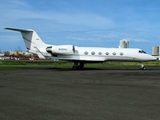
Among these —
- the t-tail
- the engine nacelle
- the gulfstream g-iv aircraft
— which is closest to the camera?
the engine nacelle

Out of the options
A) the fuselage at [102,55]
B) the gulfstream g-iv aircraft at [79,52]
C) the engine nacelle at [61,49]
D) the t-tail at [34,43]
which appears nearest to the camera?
the engine nacelle at [61,49]

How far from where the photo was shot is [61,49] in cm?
3206

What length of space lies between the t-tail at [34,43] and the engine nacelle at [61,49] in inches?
46.6

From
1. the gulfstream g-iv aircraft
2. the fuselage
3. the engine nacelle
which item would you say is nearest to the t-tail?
the gulfstream g-iv aircraft

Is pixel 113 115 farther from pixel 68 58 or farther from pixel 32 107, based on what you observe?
pixel 68 58

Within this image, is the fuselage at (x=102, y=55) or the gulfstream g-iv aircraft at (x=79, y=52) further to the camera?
the fuselage at (x=102, y=55)

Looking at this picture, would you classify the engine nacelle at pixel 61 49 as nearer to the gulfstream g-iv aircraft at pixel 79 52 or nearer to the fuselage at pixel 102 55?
the gulfstream g-iv aircraft at pixel 79 52

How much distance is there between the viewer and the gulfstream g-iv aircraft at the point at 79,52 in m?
32.2

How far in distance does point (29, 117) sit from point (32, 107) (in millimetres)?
1206

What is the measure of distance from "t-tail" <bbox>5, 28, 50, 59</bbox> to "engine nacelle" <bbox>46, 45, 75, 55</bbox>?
3.88ft

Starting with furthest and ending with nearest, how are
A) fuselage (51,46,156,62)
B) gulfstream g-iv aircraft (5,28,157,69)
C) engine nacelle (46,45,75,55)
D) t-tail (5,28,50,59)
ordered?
t-tail (5,28,50,59)
fuselage (51,46,156,62)
gulfstream g-iv aircraft (5,28,157,69)
engine nacelle (46,45,75,55)

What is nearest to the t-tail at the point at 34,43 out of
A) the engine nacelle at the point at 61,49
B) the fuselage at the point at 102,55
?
the engine nacelle at the point at 61,49

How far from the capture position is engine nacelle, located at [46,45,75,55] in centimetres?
3174

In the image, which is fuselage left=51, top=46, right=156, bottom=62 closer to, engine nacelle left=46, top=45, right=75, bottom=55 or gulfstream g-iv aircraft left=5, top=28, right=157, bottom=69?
gulfstream g-iv aircraft left=5, top=28, right=157, bottom=69
